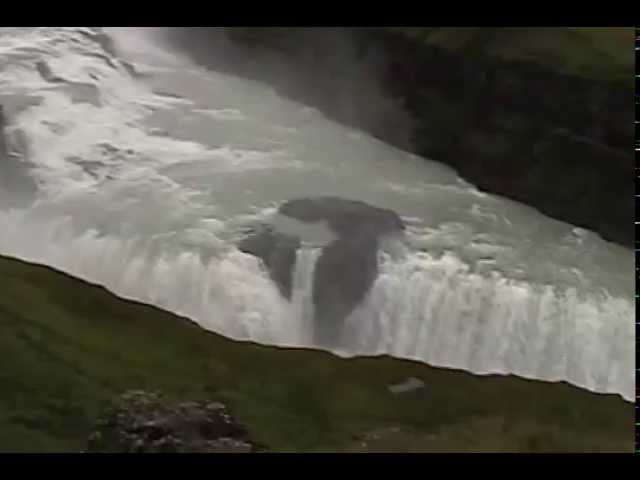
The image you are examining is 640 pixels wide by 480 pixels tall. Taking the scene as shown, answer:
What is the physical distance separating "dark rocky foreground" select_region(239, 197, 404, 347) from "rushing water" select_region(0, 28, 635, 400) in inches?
10.4

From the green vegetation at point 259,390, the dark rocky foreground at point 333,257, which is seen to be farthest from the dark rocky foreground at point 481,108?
the green vegetation at point 259,390

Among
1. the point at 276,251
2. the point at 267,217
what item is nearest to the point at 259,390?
the point at 276,251

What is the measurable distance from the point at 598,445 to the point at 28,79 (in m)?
24.0

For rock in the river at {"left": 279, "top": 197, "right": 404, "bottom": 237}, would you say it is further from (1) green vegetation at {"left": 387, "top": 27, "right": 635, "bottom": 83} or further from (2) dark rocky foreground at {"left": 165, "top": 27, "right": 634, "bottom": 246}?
(1) green vegetation at {"left": 387, "top": 27, "right": 635, "bottom": 83}

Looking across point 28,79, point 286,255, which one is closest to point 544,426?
point 286,255

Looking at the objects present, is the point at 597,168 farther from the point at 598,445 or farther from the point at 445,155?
the point at 598,445

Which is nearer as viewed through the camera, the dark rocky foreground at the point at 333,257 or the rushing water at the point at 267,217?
the rushing water at the point at 267,217

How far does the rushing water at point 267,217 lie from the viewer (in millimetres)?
25172

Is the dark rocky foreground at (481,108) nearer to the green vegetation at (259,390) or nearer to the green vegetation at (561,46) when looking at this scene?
the green vegetation at (561,46)

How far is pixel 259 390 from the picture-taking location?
19781 mm

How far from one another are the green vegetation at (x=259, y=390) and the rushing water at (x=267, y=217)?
3.82 m

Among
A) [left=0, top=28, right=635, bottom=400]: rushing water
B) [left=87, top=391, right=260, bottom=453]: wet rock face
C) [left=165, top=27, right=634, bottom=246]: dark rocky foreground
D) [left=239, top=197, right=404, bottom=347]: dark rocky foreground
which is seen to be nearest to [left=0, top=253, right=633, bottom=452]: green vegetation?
[left=87, top=391, right=260, bottom=453]: wet rock face

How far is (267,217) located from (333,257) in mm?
2552

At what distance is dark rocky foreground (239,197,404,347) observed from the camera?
25.9 meters
